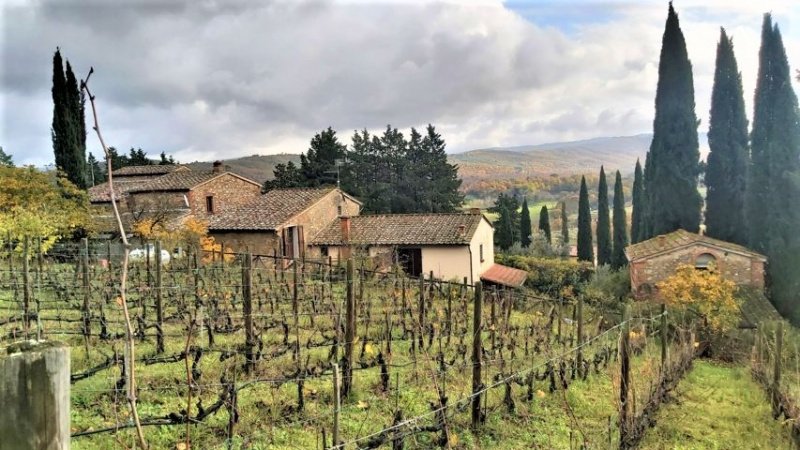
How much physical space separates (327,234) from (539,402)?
17424 millimetres

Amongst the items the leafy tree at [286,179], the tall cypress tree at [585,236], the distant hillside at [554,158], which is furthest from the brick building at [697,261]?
the distant hillside at [554,158]

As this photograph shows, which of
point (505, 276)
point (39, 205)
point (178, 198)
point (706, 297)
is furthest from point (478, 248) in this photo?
point (39, 205)

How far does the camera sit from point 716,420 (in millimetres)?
6520

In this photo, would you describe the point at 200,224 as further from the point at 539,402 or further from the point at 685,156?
the point at 685,156

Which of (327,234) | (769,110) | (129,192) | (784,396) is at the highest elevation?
(769,110)

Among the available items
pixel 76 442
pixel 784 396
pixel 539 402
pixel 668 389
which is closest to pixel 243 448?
pixel 76 442

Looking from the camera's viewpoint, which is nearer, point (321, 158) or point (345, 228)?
point (345, 228)

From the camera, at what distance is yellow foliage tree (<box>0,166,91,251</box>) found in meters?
13.6

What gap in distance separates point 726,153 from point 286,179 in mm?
27906

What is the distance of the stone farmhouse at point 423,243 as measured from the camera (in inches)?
813

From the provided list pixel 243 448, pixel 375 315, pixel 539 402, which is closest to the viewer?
pixel 243 448

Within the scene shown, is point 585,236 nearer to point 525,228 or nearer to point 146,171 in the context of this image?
point 525,228

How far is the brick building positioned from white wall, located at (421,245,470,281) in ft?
20.9

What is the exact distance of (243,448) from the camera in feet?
13.1
